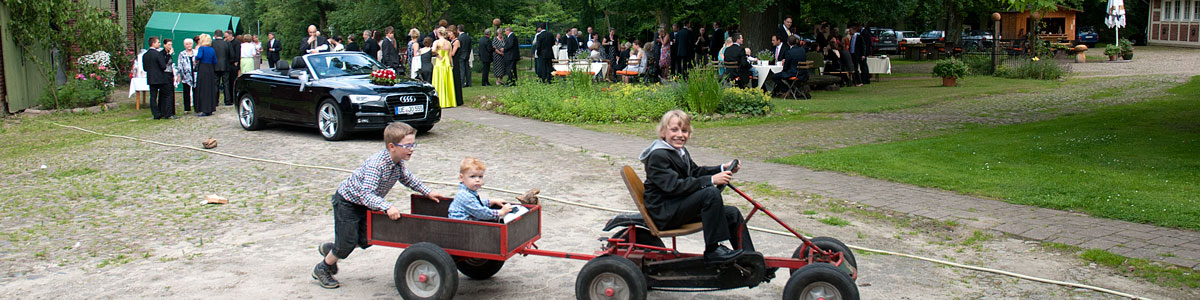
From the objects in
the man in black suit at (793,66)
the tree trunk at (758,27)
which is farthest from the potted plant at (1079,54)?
the man in black suit at (793,66)

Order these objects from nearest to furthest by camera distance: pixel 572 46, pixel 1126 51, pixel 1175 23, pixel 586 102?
1. pixel 586 102
2. pixel 572 46
3. pixel 1126 51
4. pixel 1175 23

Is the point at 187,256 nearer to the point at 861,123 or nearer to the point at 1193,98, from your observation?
the point at 861,123

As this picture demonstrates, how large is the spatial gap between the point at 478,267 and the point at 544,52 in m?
19.1

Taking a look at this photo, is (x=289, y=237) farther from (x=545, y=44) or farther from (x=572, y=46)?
(x=572, y=46)

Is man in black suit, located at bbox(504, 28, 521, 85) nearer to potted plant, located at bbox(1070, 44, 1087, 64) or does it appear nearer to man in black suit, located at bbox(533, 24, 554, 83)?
man in black suit, located at bbox(533, 24, 554, 83)

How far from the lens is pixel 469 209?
5.75 metres

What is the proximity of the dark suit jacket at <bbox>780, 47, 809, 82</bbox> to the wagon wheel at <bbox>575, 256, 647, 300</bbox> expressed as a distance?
16030mm

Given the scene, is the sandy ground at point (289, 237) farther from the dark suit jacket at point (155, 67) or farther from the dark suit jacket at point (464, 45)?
the dark suit jacket at point (464, 45)

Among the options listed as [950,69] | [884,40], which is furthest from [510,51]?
[884,40]

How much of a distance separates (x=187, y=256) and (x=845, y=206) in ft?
18.6

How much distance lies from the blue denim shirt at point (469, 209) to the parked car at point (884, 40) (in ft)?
155

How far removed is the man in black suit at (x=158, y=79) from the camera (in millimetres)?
17281

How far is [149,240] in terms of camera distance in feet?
25.1

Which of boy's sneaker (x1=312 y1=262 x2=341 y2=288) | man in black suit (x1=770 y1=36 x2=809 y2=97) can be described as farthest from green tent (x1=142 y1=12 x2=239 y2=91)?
boy's sneaker (x1=312 y1=262 x2=341 y2=288)
